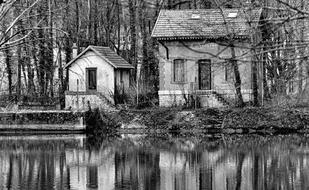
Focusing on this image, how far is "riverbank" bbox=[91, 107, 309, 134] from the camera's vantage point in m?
35.9

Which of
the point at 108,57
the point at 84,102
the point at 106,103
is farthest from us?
the point at 108,57

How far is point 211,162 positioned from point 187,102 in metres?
13.7

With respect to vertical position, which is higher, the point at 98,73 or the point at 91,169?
the point at 98,73

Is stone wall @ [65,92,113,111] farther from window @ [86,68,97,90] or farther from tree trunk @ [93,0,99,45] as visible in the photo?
tree trunk @ [93,0,99,45]

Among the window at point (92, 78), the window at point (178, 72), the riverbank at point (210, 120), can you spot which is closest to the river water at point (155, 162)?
the riverbank at point (210, 120)

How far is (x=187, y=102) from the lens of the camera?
3856 centimetres

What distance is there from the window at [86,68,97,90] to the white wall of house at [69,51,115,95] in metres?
0.22

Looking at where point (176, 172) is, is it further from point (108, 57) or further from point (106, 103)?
point (108, 57)

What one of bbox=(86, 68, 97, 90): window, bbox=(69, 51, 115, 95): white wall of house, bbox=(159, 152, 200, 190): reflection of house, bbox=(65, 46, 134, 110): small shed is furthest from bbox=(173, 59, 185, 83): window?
bbox=(159, 152, 200, 190): reflection of house

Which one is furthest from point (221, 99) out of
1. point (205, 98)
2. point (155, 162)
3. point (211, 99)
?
point (155, 162)

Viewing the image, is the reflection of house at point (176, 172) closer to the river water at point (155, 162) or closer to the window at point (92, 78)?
the river water at point (155, 162)

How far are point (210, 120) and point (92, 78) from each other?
305 inches

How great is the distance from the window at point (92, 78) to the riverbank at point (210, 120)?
3.86 m

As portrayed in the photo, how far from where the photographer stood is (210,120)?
1443 inches
